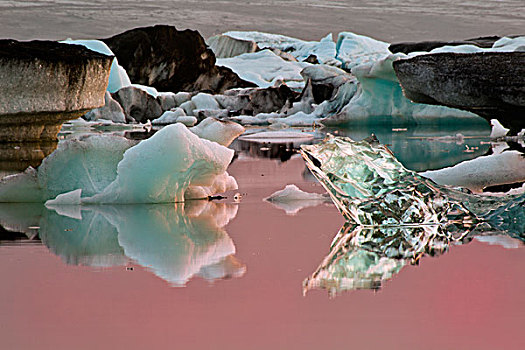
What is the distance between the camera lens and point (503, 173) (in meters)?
4.76

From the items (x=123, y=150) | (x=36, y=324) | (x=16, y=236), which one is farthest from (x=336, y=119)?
(x=36, y=324)

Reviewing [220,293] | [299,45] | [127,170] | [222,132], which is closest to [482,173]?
[222,132]

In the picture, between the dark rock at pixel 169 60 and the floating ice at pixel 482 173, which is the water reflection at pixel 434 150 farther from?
the dark rock at pixel 169 60

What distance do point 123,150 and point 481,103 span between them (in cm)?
271

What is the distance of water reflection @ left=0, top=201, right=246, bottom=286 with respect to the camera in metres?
2.28

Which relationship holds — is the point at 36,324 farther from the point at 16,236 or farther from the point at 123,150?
the point at 123,150

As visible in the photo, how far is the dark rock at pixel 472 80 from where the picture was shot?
514 centimetres

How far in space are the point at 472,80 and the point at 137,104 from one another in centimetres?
1528

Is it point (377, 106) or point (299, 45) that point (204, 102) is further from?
point (299, 45)

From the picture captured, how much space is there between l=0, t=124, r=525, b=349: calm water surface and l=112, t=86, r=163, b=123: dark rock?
1596 cm

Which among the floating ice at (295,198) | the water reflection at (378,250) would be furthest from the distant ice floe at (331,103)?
the water reflection at (378,250)

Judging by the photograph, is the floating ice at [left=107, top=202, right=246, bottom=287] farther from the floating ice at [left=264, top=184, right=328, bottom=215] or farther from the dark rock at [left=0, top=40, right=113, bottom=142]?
the dark rock at [left=0, top=40, right=113, bottom=142]

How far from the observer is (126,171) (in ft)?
12.2

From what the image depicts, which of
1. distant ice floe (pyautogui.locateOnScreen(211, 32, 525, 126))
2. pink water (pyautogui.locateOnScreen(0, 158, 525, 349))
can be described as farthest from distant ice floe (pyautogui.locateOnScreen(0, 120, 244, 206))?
distant ice floe (pyautogui.locateOnScreen(211, 32, 525, 126))
